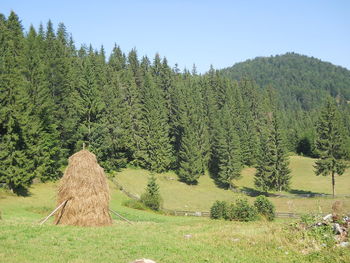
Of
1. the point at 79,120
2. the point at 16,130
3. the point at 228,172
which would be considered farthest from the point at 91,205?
the point at 228,172

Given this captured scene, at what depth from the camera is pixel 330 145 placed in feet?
206

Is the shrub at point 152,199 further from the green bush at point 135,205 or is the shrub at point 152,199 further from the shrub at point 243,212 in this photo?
the shrub at point 243,212

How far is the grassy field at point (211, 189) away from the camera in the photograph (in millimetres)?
53875

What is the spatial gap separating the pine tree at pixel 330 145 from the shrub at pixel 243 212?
40945 mm

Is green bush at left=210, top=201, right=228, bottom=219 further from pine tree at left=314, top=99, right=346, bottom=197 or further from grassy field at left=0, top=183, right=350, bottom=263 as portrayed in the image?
pine tree at left=314, top=99, right=346, bottom=197

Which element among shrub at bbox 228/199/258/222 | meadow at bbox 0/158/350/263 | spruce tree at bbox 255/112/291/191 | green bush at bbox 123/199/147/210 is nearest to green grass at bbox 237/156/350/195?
spruce tree at bbox 255/112/291/191

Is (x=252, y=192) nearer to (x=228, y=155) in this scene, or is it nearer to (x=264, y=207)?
(x=228, y=155)

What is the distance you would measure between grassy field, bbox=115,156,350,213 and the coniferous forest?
105 inches

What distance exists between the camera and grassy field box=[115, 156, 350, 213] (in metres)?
53.9

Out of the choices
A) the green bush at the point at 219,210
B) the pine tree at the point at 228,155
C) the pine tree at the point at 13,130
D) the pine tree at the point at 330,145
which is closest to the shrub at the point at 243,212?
the green bush at the point at 219,210

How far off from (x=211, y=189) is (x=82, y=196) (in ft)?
179

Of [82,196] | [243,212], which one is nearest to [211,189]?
[243,212]

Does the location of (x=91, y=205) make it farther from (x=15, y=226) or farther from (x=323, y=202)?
(x=323, y=202)

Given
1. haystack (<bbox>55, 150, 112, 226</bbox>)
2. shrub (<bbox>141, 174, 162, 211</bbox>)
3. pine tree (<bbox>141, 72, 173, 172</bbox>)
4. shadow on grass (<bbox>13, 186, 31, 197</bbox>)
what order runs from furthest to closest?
1. pine tree (<bbox>141, 72, 173, 172</bbox>)
2. shrub (<bbox>141, 174, 162, 211</bbox>)
3. shadow on grass (<bbox>13, 186, 31, 197</bbox>)
4. haystack (<bbox>55, 150, 112, 226</bbox>)
